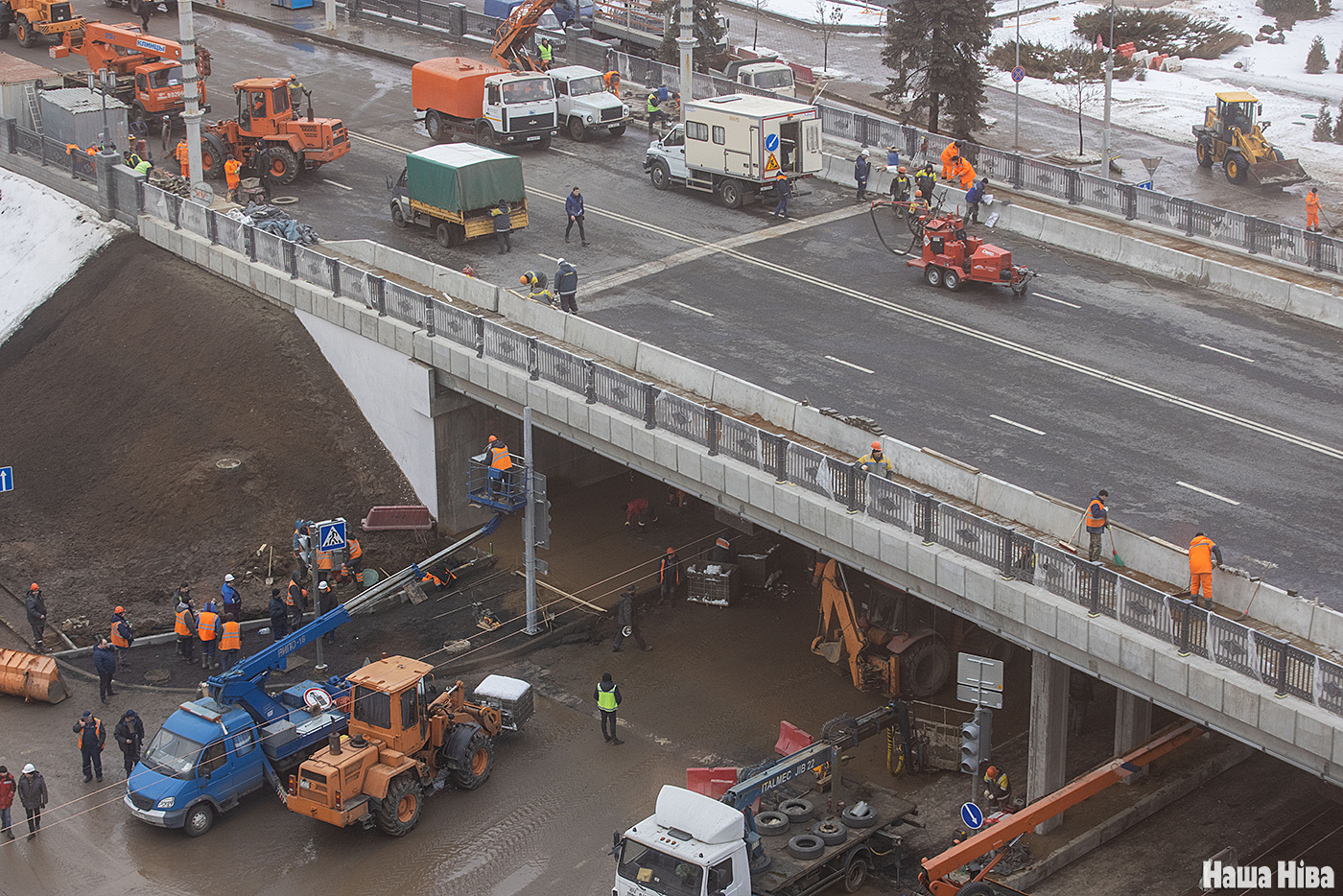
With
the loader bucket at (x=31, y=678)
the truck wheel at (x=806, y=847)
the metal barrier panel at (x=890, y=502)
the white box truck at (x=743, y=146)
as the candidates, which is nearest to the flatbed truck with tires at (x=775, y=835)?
the truck wheel at (x=806, y=847)

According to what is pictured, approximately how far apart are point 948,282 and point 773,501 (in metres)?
11.9

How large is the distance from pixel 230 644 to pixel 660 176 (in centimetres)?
1968

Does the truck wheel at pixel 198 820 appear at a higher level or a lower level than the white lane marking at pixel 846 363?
lower

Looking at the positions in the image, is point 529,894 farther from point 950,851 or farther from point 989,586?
point 989,586

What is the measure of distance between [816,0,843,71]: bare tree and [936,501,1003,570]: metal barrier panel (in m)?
41.6

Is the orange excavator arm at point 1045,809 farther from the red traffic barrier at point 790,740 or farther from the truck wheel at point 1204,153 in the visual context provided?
the truck wheel at point 1204,153

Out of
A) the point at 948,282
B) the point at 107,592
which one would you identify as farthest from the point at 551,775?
the point at 948,282

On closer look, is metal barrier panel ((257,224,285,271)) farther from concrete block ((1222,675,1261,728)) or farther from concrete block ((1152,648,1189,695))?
concrete block ((1222,675,1261,728))

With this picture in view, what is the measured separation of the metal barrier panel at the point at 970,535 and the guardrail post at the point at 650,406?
6.45 m

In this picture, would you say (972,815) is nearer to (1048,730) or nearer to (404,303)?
(1048,730)

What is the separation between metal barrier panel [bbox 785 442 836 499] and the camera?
2470cm

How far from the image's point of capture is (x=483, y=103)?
45.9 metres

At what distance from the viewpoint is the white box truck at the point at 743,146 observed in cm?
4041

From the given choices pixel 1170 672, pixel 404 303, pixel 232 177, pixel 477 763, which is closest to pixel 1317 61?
pixel 232 177
